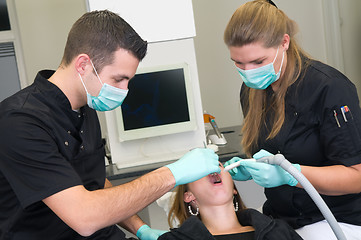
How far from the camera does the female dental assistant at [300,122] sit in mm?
1527

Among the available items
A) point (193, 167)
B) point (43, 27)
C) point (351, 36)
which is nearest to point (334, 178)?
point (193, 167)

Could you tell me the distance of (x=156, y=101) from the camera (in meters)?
2.68

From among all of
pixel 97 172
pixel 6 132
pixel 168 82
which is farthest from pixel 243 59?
pixel 168 82

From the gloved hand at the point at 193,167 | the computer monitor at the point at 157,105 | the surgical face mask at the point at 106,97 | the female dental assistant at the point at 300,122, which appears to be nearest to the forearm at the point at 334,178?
the female dental assistant at the point at 300,122

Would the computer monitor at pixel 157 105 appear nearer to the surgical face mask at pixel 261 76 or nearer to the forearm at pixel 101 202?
the surgical face mask at pixel 261 76

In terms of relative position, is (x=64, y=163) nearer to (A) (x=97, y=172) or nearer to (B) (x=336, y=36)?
(A) (x=97, y=172)

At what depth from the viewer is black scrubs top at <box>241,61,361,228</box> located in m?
1.53

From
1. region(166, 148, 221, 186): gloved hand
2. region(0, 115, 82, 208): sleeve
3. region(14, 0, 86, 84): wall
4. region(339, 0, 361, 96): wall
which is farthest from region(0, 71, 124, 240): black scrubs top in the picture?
region(339, 0, 361, 96): wall

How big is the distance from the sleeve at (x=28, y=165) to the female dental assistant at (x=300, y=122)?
26.0 inches

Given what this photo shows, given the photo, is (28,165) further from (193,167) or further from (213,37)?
(213,37)

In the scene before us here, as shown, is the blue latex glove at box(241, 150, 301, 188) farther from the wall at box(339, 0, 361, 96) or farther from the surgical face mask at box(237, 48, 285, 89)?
the wall at box(339, 0, 361, 96)

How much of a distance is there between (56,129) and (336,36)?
3.47 meters

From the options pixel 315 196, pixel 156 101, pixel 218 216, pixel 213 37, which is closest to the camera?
pixel 315 196

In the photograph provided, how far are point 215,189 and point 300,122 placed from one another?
470 mm
